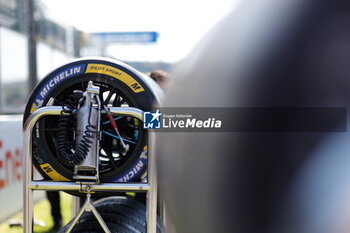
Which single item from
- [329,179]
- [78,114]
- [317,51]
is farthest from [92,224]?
[317,51]

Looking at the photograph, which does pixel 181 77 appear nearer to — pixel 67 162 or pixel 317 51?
pixel 317 51

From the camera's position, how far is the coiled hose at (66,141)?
5.25 ft

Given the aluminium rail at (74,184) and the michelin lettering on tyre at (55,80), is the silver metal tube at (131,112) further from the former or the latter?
the michelin lettering on tyre at (55,80)

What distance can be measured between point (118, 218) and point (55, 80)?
0.80 m

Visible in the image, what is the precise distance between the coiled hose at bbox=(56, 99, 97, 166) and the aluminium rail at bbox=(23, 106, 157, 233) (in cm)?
5

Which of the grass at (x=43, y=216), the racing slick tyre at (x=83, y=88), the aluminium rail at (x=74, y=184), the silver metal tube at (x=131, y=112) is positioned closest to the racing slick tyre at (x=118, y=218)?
the aluminium rail at (x=74, y=184)

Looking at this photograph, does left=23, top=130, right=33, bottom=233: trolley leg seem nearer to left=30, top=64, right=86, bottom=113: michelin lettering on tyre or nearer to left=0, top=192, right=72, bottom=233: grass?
left=30, top=64, right=86, bottom=113: michelin lettering on tyre

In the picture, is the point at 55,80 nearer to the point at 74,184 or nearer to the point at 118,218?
the point at 74,184

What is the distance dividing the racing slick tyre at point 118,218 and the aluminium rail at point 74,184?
13 centimetres

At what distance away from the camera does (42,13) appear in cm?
775

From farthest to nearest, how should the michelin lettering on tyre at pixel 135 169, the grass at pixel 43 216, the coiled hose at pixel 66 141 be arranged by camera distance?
the grass at pixel 43 216 → the michelin lettering on tyre at pixel 135 169 → the coiled hose at pixel 66 141

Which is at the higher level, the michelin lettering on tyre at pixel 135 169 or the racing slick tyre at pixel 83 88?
A: the racing slick tyre at pixel 83 88

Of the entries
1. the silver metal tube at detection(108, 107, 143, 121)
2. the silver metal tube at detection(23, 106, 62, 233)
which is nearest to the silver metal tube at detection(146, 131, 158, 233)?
the silver metal tube at detection(108, 107, 143, 121)

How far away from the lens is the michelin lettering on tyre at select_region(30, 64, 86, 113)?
1774 millimetres
